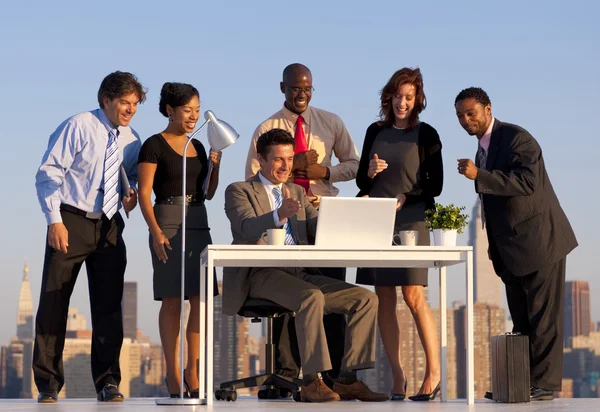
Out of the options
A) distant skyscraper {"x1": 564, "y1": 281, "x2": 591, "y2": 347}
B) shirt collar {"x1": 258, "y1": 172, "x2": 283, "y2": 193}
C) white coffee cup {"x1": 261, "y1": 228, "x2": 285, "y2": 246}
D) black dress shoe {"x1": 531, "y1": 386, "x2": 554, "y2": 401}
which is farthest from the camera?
distant skyscraper {"x1": 564, "y1": 281, "x2": 591, "y2": 347}

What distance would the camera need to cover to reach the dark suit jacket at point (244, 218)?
21.7 feet

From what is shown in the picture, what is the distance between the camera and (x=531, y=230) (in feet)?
21.9

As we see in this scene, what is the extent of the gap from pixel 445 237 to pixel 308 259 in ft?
2.66

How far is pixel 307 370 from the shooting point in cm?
635

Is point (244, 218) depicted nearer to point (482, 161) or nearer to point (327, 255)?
point (327, 255)

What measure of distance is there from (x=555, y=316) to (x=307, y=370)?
1.53 m

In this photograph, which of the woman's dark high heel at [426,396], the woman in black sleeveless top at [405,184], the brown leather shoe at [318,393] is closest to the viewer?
the brown leather shoe at [318,393]

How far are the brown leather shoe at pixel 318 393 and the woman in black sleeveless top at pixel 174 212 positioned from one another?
2.46ft

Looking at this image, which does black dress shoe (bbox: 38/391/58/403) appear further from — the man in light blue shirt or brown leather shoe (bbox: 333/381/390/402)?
brown leather shoe (bbox: 333/381/390/402)

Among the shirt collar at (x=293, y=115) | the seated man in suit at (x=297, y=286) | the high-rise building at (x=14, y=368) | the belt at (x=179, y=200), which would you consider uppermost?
the shirt collar at (x=293, y=115)

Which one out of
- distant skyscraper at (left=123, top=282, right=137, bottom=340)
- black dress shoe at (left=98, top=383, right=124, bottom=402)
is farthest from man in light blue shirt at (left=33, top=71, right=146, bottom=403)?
distant skyscraper at (left=123, top=282, right=137, bottom=340)

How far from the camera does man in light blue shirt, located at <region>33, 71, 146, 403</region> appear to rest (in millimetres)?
6684

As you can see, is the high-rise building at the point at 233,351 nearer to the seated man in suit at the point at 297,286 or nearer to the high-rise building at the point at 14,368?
the high-rise building at the point at 14,368

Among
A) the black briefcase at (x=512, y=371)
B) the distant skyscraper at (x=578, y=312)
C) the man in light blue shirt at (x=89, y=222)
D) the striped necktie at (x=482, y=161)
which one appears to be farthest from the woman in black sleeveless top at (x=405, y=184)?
the distant skyscraper at (x=578, y=312)
